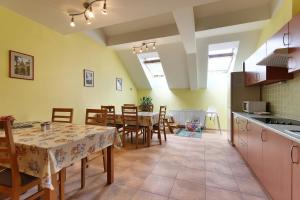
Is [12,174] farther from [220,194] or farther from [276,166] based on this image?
[276,166]

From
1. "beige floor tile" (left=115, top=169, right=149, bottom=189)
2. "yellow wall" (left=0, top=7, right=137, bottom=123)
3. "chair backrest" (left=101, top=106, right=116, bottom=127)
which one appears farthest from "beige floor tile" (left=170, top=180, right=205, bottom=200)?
"yellow wall" (left=0, top=7, right=137, bottom=123)

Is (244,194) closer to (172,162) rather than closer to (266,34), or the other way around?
(172,162)

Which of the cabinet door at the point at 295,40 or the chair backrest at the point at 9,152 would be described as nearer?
the chair backrest at the point at 9,152

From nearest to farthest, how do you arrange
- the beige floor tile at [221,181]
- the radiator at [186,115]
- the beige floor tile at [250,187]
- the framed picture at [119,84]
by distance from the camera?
1. the beige floor tile at [250,187]
2. the beige floor tile at [221,181]
3. the framed picture at [119,84]
4. the radiator at [186,115]

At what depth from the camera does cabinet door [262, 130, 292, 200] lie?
1.36 m

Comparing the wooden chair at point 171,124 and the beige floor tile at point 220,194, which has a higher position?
the wooden chair at point 171,124

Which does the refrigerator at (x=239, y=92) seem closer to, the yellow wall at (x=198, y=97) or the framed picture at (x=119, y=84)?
the yellow wall at (x=198, y=97)

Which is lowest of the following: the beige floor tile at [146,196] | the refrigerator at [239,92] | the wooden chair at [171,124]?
the beige floor tile at [146,196]

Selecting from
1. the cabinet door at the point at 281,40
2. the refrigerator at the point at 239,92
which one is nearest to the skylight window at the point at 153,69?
the refrigerator at the point at 239,92

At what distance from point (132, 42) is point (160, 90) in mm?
2640

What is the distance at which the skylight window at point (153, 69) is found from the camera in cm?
546

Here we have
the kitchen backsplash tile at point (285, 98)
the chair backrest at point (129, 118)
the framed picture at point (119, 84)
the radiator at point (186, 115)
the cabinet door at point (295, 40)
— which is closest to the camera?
the cabinet door at point (295, 40)

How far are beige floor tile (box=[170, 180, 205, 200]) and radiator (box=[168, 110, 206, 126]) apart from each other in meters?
3.86

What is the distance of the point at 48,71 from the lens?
3.04 metres
